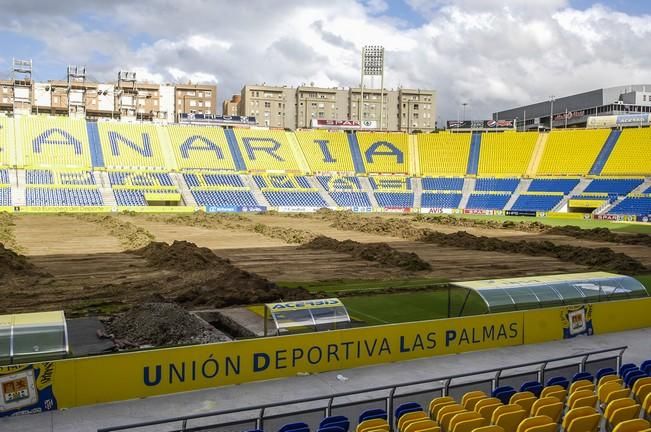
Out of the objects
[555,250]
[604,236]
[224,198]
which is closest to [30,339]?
[555,250]

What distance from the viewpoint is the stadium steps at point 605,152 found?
96.2 m

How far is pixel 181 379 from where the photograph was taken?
16312mm

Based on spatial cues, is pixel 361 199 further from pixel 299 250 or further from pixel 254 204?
pixel 299 250

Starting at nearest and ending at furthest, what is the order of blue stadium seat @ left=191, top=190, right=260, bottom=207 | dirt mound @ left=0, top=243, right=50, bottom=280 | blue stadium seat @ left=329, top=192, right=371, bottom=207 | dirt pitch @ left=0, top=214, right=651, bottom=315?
dirt pitch @ left=0, top=214, right=651, bottom=315 → dirt mound @ left=0, top=243, right=50, bottom=280 → blue stadium seat @ left=191, top=190, right=260, bottom=207 → blue stadium seat @ left=329, top=192, right=371, bottom=207

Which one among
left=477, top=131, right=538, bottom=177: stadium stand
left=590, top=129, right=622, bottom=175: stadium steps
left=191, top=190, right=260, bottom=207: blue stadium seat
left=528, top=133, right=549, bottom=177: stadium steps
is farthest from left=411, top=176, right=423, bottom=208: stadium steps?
left=590, top=129, right=622, bottom=175: stadium steps

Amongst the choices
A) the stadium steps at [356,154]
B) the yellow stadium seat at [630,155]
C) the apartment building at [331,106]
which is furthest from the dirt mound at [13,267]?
the apartment building at [331,106]

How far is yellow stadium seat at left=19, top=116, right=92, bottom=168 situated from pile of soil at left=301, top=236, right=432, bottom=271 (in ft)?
180

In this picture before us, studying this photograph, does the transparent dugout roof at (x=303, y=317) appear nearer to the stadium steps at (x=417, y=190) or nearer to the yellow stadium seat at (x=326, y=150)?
the stadium steps at (x=417, y=190)

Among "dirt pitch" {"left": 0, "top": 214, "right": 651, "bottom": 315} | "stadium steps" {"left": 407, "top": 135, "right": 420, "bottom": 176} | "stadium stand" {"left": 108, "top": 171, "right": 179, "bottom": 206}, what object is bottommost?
"dirt pitch" {"left": 0, "top": 214, "right": 651, "bottom": 315}

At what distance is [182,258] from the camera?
126 ft

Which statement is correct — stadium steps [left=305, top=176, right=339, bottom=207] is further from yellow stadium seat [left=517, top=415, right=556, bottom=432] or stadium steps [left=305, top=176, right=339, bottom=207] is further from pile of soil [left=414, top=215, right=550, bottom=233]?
yellow stadium seat [left=517, top=415, right=556, bottom=432]

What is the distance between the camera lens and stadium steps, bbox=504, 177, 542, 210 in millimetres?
94644

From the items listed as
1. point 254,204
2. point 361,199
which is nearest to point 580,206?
point 361,199

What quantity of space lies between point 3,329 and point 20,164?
81336mm
